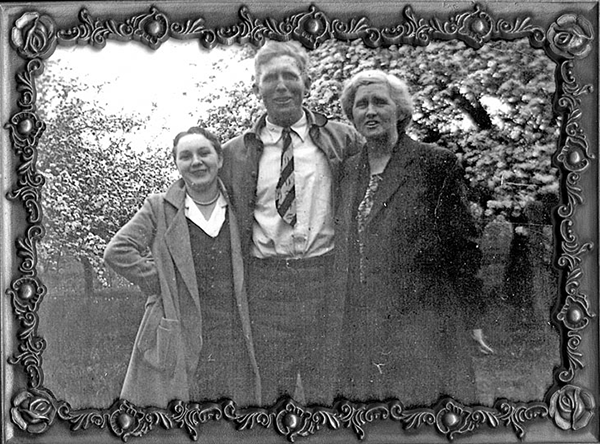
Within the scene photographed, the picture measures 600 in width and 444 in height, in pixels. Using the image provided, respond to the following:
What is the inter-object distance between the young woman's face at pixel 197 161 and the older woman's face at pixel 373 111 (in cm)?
20

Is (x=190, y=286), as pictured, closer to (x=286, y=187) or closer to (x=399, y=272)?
(x=286, y=187)

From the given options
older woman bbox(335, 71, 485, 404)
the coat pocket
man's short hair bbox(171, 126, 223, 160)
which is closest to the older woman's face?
older woman bbox(335, 71, 485, 404)

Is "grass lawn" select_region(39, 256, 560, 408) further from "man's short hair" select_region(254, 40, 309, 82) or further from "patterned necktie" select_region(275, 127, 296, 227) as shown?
"man's short hair" select_region(254, 40, 309, 82)

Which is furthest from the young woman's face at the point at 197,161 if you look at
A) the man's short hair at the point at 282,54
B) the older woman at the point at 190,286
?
the man's short hair at the point at 282,54

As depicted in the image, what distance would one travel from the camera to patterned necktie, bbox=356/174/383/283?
1.01 meters

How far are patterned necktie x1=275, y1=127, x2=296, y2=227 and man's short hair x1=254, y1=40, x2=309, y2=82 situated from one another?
0.30 ft

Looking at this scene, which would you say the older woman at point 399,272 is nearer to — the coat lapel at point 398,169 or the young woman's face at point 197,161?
the coat lapel at point 398,169

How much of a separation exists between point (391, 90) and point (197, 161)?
0.96 ft

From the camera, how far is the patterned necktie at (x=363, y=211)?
3.32 ft

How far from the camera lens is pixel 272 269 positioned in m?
1.01

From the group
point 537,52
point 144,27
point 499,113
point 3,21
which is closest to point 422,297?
point 499,113

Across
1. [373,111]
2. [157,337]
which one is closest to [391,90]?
[373,111]

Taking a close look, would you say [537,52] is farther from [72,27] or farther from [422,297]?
[72,27]

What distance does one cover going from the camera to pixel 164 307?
39.6 inches
